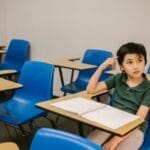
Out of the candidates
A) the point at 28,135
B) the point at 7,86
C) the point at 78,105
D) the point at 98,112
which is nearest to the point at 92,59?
the point at 28,135

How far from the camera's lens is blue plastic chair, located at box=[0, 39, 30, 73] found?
4.37 meters

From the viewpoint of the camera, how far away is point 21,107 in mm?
2521

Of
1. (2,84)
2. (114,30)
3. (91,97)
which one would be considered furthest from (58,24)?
(91,97)

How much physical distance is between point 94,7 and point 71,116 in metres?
2.37

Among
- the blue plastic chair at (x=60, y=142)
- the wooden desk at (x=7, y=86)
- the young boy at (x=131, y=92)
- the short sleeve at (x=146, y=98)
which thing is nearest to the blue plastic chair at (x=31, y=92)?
the wooden desk at (x=7, y=86)

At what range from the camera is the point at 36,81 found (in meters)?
2.59

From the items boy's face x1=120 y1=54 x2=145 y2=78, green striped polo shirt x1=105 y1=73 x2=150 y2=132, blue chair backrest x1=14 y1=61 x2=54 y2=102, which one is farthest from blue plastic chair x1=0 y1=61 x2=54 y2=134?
boy's face x1=120 y1=54 x2=145 y2=78

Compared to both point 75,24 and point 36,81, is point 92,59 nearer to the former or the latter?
point 75,24

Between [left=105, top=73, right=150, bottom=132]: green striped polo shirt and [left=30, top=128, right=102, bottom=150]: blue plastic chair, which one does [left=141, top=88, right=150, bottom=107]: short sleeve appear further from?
[left=30, top=128, right=102, bottom=150]: blue plastic chair

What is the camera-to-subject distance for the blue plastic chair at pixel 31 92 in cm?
241

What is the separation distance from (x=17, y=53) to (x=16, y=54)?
0.02m

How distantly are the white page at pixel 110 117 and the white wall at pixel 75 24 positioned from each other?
1.83 metres

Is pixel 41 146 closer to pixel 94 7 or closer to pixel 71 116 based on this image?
pixel 71 116

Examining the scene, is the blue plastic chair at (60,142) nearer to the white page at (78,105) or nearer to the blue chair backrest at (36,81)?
the white page at (78,105)
